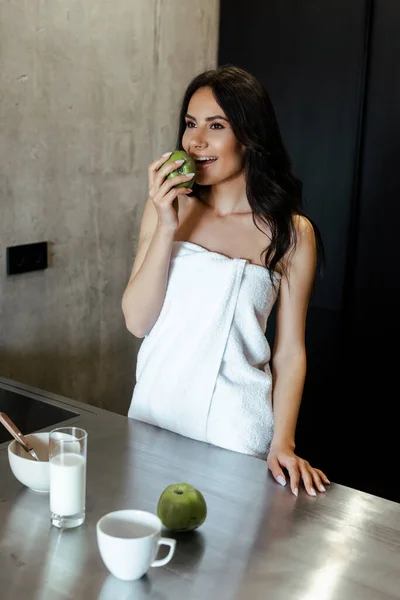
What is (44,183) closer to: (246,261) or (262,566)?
(246,261)

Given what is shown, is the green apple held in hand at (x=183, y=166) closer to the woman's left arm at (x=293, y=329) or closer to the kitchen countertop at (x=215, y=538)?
the woman's left arm at (x=293, y=329)

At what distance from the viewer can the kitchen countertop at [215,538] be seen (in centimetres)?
110

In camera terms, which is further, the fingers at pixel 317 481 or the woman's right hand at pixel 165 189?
the woman's right hand at pixel 165 189

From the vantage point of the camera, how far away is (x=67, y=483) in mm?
1224

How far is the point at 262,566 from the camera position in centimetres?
116

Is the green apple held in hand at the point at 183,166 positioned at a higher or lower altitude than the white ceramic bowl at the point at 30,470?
higher

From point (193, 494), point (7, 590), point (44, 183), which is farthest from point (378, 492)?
point (7, 590)

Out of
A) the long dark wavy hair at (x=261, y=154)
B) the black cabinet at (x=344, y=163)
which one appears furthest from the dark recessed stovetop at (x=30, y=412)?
the black cabinet at (x=344, y=163)

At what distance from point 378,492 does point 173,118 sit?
5.06ft

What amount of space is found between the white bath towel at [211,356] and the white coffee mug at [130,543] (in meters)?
0.56

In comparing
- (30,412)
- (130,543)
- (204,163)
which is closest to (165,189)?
(204,163)

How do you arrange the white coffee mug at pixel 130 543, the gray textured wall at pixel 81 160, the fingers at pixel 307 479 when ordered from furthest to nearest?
1. the gray textured wall at pixel 81 160
2. the fingers at pixel 307 479
3. the white coffee mug at pixel 130 543

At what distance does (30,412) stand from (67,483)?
618 mm

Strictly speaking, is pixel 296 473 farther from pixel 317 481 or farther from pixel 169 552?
pixel 169 552
